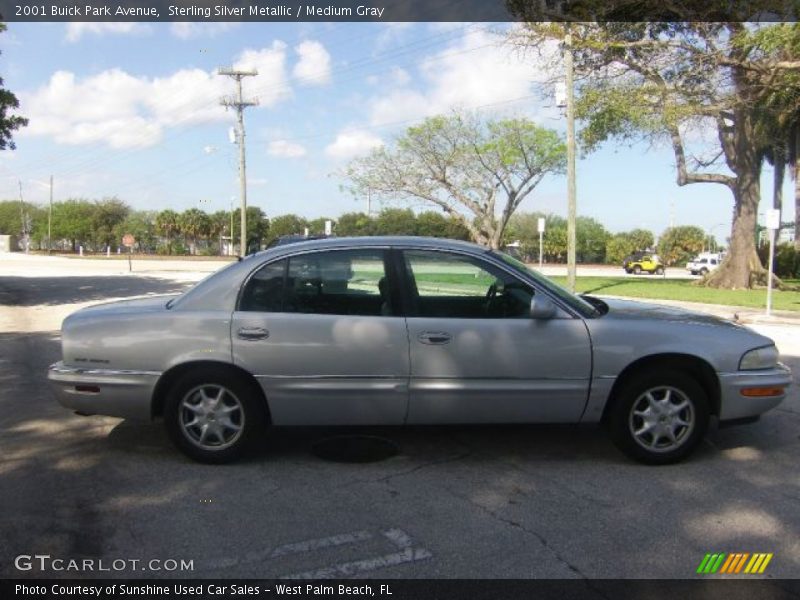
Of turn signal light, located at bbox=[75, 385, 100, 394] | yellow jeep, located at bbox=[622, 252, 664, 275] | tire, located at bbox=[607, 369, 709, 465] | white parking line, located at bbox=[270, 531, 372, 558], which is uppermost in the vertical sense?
yellow jeep, located at bbox=[622, 252, 664, 275]

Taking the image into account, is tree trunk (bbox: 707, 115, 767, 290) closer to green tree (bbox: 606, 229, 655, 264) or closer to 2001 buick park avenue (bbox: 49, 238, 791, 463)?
2001 buick park avenue (bbox: 49, 238, 791, 463)

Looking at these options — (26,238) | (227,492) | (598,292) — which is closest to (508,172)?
(598,292)

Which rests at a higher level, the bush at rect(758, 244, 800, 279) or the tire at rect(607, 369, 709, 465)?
the bush at rect(758, 244, 800, 279)

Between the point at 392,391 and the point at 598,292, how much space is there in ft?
75.6

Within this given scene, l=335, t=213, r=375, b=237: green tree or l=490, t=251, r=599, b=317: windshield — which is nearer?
l=490, t=251, r=599, b=317: windshield

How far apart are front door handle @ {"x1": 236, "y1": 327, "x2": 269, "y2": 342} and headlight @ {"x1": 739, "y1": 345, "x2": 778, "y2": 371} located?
3262 mm

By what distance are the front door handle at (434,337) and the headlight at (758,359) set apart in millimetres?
2044

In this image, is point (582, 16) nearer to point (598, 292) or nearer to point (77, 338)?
point (598, 292)

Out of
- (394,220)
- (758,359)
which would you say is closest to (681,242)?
(394,220)

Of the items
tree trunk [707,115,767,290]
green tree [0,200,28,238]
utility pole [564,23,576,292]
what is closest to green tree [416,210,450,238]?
tree trunk [707,115,767,290]

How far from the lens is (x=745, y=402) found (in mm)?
4562

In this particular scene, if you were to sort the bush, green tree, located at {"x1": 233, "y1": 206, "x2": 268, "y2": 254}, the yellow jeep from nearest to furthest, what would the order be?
1. the bush
2. the yellow jeep
3. green tree, located at {"x1": 233, "y1": 206, "x2": 268, "y2": 254}

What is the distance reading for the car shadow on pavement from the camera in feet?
59.6

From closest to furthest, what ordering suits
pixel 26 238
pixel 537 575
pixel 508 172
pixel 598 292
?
pixel 537 575 < pixel 598 292 < pixel 508 172 < pixel 26 238
